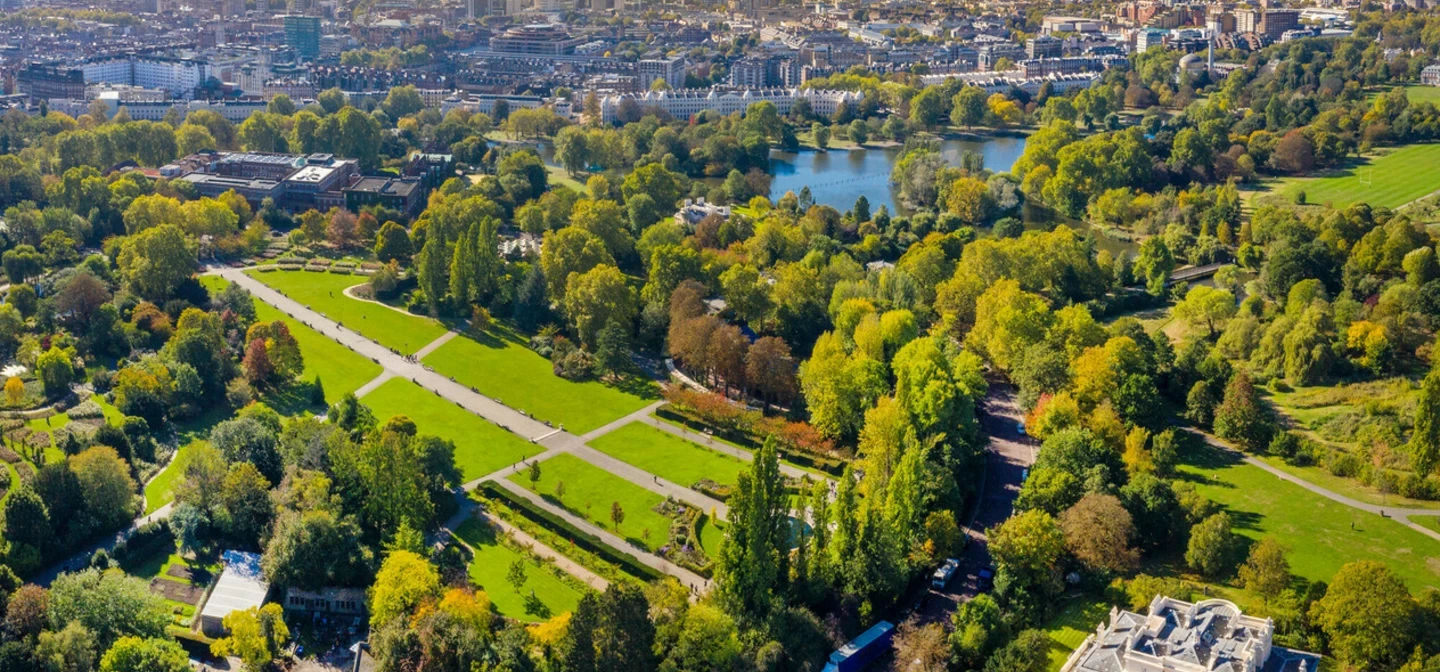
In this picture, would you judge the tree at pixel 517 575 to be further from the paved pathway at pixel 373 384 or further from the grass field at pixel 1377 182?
the grass field at pixel 1377 182

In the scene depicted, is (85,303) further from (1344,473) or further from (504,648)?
(1344,473)

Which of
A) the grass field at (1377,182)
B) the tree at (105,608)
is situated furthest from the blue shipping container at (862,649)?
the grass field at (1377,182)

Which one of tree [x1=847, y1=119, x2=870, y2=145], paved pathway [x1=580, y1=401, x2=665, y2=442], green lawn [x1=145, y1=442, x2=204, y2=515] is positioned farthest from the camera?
tree [x1=847, y1=119, x2=870, y2=145]

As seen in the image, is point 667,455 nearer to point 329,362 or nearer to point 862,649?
point 862,649

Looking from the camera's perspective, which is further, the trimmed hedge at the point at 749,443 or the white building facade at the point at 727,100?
the white building facade at the point at 727,100

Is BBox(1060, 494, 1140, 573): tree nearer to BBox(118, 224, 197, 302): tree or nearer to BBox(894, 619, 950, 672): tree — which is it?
BBox(894, 619, 950, 672): tree

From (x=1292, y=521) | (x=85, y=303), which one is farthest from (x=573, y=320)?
(x=1292, y=521)

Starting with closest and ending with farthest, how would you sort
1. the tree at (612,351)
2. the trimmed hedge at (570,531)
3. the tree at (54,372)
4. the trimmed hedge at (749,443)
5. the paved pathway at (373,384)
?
the trimmed hedge at (570,531), the trimmed hedge at (749,443), the tree at (54,372), the paved pathway at (373,384), the tree at (612,351)

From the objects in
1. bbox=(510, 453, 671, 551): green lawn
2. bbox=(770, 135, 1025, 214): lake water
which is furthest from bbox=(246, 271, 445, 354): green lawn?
bbox=(770, 135, 1025, 214): lake water
